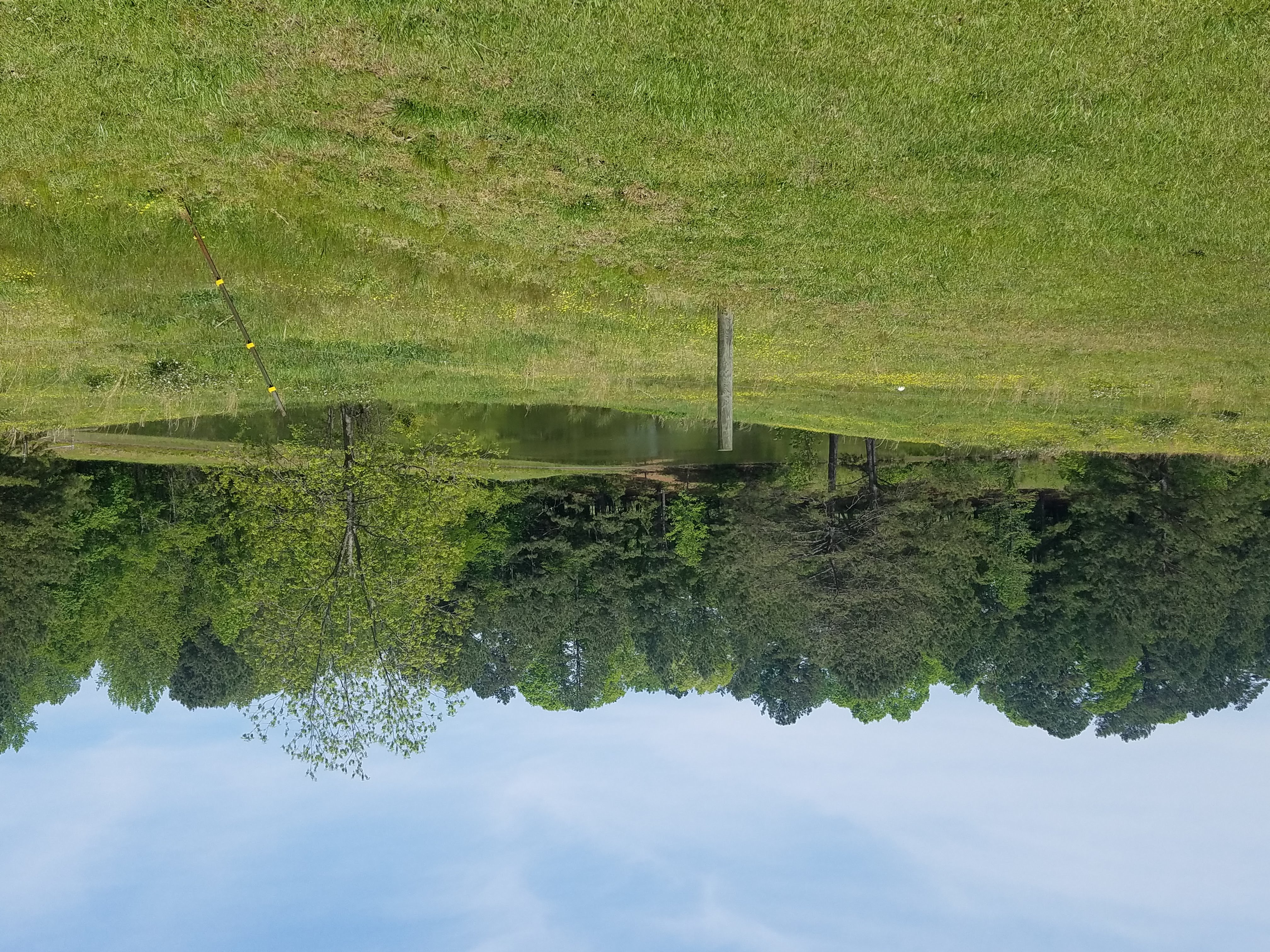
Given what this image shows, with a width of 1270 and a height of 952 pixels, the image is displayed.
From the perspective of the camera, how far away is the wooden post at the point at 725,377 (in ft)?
66.2

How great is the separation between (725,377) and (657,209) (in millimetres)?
4488

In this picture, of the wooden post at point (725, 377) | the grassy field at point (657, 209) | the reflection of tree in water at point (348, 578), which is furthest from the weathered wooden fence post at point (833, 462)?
the reflection of tree in water at point (348, 578)

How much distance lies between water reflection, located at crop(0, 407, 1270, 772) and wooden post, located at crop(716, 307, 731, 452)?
6650mm

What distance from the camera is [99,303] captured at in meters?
19.2

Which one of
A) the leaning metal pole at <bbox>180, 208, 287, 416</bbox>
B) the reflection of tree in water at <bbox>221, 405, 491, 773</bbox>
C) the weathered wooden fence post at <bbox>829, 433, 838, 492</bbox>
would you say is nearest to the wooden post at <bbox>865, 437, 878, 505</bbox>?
the weathered wooden fence post at <bbox>829, 433, 838, 492</bbox>

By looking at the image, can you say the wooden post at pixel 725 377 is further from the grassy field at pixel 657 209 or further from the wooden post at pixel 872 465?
the wooden post at pixel 872 465

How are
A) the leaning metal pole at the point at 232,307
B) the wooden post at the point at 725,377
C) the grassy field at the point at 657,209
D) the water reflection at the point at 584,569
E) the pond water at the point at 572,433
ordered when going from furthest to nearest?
the pond water at the point at 572,433 < the water reflection at the point at 584,569 < the wooden post at the point at 725,377 < the leaning metal pole at the point at 232,307 < the grassy field at the point at 657,209

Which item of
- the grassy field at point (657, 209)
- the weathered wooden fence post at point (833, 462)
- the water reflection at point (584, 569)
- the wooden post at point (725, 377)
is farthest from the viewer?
the weathered wooden fence post at point (833, 462)

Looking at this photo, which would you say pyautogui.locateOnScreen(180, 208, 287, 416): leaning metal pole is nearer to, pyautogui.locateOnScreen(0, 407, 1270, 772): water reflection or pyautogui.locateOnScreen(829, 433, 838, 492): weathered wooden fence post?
pyautogui.locateOnScreen(0, 407, 1270, 772): water reflection

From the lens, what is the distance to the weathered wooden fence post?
2620 cm

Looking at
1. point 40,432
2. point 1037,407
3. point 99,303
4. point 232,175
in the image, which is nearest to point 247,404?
point 99,303

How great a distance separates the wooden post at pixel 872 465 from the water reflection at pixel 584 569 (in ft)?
0.87

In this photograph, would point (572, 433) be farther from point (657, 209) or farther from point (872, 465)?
point (872, 465)

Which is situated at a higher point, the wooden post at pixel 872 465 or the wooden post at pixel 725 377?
the wooden post at pixel 725 377
